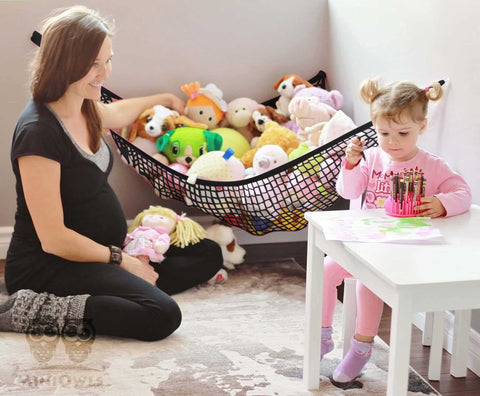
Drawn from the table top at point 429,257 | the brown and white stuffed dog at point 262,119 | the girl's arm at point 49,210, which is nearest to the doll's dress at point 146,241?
the girl's arm at point 49,210

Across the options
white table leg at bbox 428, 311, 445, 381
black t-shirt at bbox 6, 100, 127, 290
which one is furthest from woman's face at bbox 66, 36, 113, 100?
white table leg at bbox 428, 311, 445, 381

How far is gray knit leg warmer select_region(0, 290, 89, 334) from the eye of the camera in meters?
1.86

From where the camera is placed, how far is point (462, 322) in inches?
65.9

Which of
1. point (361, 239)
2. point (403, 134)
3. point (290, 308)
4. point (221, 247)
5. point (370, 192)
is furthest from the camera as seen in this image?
point (221, 247)

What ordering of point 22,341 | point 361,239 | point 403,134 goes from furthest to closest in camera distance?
1. point 22,341
2. point 403,134
3. point 361,239

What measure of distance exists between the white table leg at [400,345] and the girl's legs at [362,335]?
16.4 inches

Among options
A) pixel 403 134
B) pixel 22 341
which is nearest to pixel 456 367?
pixel 403 134

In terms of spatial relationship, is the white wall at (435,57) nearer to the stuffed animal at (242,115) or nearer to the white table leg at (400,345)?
the stuffed animal at (242,115)

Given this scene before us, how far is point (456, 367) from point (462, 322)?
0.46 feet

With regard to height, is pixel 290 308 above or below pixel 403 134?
below

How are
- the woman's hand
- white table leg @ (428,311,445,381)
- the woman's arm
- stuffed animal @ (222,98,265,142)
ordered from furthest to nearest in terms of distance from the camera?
stuffed animal @ (222,98,265,142) < the woman's arm < the woman's hand < white table leg @ (428,311,445,381)

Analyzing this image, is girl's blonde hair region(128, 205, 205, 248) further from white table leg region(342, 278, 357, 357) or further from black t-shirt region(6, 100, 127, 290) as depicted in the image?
white table leg region(342, 278, 357, 357)

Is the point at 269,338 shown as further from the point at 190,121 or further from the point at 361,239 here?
the point at 190,121

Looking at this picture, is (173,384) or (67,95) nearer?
(173,384)
